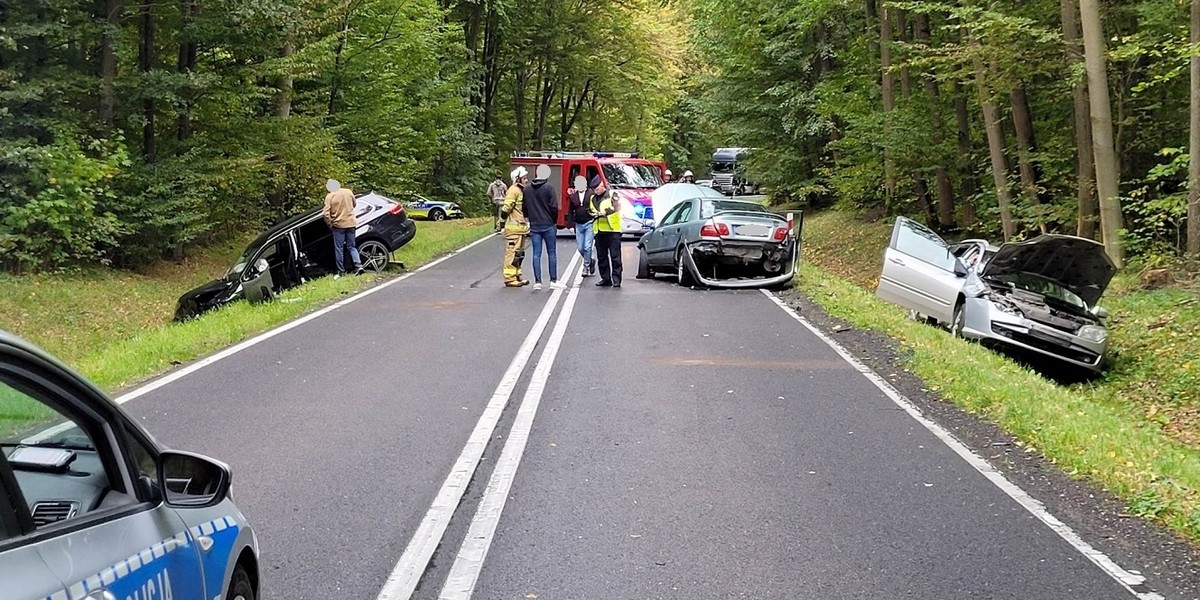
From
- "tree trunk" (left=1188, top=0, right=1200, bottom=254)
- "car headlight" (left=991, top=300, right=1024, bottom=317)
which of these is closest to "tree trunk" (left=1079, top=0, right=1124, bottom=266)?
"tree trunk" (left=1188, top=0, right=1200, bottom=254)

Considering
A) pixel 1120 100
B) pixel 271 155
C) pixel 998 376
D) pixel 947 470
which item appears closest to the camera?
pixel 947 470

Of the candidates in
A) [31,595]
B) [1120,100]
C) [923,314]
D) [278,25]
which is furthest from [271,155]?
[31,595]

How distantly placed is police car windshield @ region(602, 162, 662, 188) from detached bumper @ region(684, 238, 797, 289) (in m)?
10.6

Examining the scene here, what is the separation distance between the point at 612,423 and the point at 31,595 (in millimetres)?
6110

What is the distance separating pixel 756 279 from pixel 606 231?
2.69m

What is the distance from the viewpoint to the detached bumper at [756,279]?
57.4 ft

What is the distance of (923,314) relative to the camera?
14.9 meters

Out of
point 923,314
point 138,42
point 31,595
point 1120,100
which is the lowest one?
point 923,314

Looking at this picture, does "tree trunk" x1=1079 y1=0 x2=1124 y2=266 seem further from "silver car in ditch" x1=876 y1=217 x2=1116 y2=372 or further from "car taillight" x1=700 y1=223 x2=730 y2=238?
"car taillight" x1=700 y1=223 x2=730 y2=238

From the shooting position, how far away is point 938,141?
78.7ft

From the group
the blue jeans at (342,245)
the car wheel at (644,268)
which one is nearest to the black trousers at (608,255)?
the car wheel at (644,268)

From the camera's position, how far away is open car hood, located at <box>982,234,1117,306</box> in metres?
12.8

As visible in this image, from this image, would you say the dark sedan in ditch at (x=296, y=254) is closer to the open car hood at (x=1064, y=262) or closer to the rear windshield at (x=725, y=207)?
the rear windshield at (x=725, y=207)

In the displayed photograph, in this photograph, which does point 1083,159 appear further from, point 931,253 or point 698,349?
point 698,349
